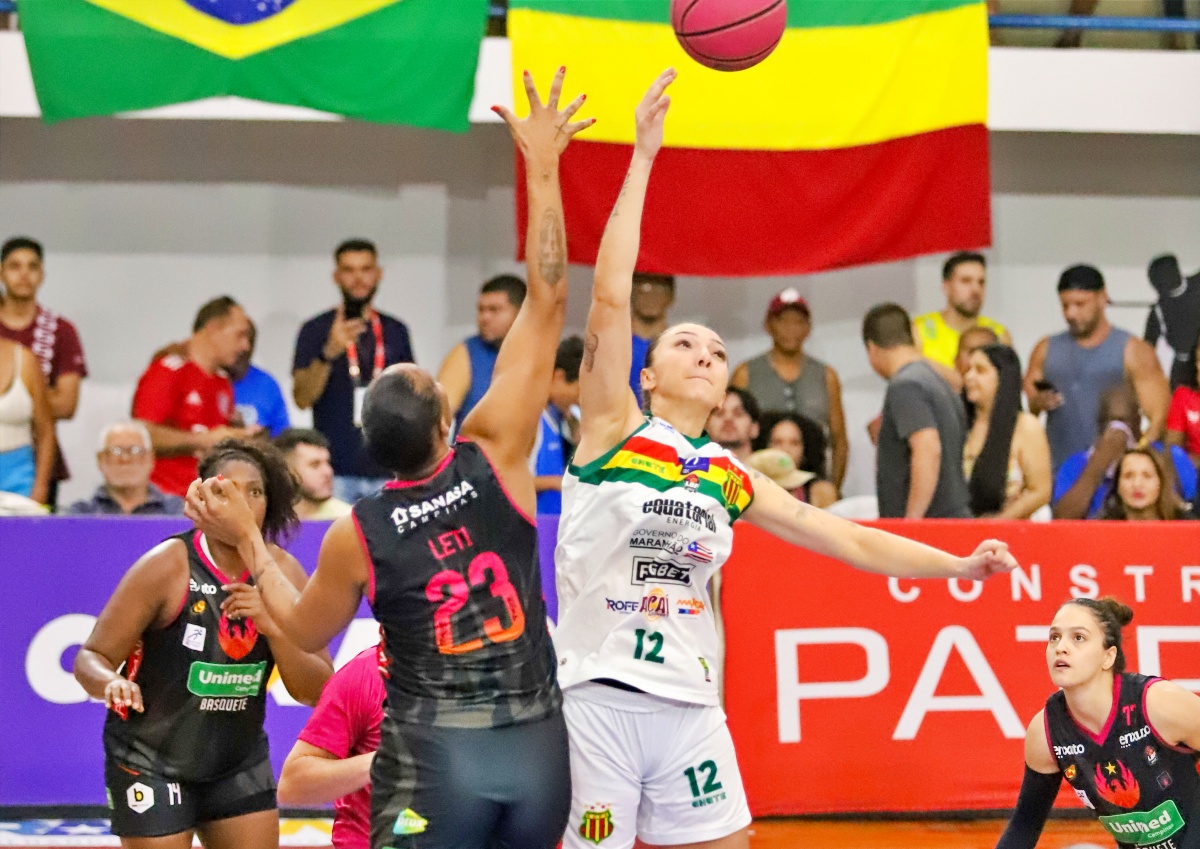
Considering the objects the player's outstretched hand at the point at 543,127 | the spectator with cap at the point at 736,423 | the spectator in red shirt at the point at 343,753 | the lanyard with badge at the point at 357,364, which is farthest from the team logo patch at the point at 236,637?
the lanyard with badge at the point at 357,364

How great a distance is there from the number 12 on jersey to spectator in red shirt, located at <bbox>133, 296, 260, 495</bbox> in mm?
4553

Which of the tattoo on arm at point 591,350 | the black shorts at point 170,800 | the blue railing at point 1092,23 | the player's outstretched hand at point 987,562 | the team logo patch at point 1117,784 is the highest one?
the blue railing at point 1092,23

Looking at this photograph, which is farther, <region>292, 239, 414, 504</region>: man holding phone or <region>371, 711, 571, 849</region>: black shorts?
<region>292, 239, 414, 504</region>: man holding phone

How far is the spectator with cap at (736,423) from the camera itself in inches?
306

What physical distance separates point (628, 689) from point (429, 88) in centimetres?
546

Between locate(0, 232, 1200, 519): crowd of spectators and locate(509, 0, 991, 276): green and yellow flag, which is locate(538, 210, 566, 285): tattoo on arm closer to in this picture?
locate(0, 232, 1200, 519): crowd of spectators

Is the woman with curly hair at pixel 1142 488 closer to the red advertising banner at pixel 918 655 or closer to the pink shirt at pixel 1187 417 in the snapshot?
the red advertising banner at pixel 918 655

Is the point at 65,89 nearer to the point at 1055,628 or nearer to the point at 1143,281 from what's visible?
the point at 1055,628

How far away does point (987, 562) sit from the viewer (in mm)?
3926

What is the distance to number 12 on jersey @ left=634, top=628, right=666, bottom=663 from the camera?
3852 millimetres

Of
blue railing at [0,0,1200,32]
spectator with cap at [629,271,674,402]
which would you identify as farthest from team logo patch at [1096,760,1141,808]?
blue railing at [0,0,1200,32]

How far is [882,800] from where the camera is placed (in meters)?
6.70

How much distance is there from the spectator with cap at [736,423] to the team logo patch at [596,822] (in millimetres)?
4065

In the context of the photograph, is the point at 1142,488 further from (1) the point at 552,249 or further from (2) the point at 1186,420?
(1) the point at 552,249
